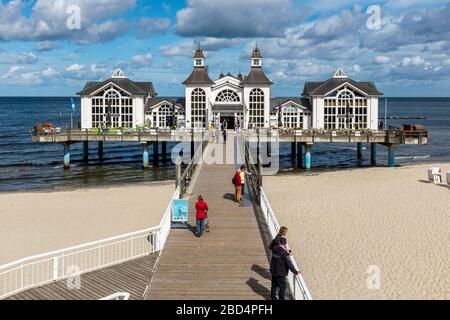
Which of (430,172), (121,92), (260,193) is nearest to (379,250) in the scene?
(260,193)

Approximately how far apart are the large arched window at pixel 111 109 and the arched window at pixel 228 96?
273 inches

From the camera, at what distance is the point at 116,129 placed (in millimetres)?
39688

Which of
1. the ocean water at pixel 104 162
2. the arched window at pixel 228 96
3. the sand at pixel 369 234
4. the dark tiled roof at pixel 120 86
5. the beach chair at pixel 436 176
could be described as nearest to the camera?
the sand at pixel 369 234

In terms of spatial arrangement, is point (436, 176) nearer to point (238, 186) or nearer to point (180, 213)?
point (238, 186)

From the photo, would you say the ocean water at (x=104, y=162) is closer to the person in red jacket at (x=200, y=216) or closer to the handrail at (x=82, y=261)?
the handrail at (x=82, y=261)

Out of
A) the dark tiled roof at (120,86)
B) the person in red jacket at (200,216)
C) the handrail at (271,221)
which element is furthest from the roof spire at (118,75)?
the person in red jacket at (200,216)

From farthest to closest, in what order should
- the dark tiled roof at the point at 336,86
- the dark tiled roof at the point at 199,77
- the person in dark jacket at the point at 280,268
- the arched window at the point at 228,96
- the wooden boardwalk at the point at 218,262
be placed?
the arched window at the point at 228,96 < the dark tiled roof at the point at 199,77 < the dark tiled roof at the point at 336,86 < the wooden boardwalk at the point at 218,262 < the person in dark jacket at the point at 280,268

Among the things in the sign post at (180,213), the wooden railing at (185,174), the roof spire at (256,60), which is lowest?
the sign post at (180,213)

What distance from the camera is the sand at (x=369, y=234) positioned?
42.4ft

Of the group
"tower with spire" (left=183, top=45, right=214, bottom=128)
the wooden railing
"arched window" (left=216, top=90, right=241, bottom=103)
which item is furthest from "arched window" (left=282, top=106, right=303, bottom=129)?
the wooden railing

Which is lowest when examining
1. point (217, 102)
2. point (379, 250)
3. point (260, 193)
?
point (379, 250)

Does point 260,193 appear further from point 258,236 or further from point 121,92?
point 121,92
